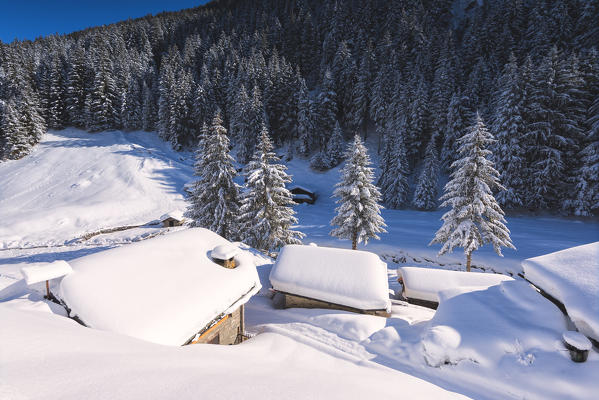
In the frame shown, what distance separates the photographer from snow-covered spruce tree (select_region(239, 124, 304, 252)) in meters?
19.5

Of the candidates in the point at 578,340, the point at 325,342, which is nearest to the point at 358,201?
the point at 325,342

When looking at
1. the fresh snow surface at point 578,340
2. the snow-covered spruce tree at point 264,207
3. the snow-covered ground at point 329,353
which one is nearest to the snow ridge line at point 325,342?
the snow-covered ground at point 329,353

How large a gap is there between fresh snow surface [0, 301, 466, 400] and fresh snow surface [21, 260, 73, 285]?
2.11 ft

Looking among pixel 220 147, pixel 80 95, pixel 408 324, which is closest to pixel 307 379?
pixel 408 324

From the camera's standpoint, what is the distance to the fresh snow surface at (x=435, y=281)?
12406 mm

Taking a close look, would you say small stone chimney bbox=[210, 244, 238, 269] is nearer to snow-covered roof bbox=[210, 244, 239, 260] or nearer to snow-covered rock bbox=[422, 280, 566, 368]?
snow-covered roof bbox=[210, 244, 239, 260]

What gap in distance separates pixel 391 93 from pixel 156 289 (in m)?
48.6

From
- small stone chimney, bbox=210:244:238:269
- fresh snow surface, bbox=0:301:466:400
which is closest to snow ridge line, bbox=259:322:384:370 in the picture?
fresh snow surface, bbox=0:301:466:400

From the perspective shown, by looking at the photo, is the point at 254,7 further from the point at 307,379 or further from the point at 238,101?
the point at 307,379

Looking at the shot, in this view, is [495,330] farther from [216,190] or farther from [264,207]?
[216,190]

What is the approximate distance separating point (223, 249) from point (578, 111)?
42336 millimetres

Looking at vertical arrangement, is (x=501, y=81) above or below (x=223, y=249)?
above

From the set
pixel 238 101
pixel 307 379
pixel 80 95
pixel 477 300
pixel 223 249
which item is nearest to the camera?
pixel 307 379

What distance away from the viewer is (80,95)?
59.4 metres
